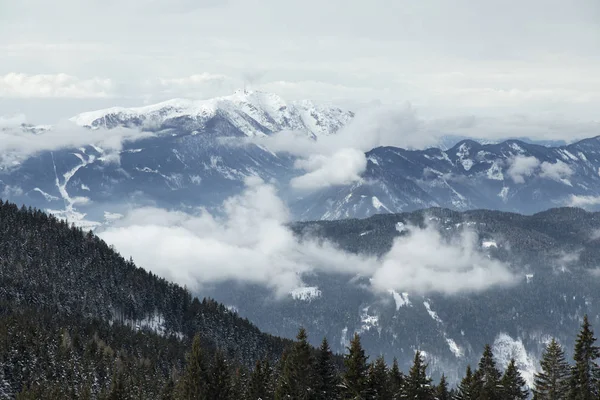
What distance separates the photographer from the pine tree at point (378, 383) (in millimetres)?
54438

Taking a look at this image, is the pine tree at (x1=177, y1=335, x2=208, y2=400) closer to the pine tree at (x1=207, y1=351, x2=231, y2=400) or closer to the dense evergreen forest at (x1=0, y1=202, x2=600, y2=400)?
the dense evergreen forest at (x1=0, y1=202, x2=600, y2=400)

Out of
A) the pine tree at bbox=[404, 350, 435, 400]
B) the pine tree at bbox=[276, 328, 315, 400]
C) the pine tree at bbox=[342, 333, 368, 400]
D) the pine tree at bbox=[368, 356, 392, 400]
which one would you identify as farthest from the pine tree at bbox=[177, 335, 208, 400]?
the pine tree at bbox=[404, 350, 435, 400]

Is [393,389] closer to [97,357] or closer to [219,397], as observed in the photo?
[219,397]

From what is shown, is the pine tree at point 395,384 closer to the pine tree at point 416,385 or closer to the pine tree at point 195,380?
the pine tree at point 416,385

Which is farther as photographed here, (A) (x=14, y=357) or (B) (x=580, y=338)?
(A) (x=14, y=357)

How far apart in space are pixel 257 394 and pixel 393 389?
14.5m

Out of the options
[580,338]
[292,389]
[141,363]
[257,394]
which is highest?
[580,338]

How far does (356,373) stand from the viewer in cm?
5466

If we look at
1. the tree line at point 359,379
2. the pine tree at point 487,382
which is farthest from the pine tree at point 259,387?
the pine tree at point 487,382

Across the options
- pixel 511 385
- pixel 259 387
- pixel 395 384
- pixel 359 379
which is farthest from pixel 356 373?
pixel 511 385

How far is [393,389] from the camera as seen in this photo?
71812 mm

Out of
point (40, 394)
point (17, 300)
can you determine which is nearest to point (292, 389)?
point (40, 394)

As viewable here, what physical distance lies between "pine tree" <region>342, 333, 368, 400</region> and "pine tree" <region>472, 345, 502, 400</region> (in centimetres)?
1931

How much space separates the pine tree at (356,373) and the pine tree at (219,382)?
15747 millimetres
